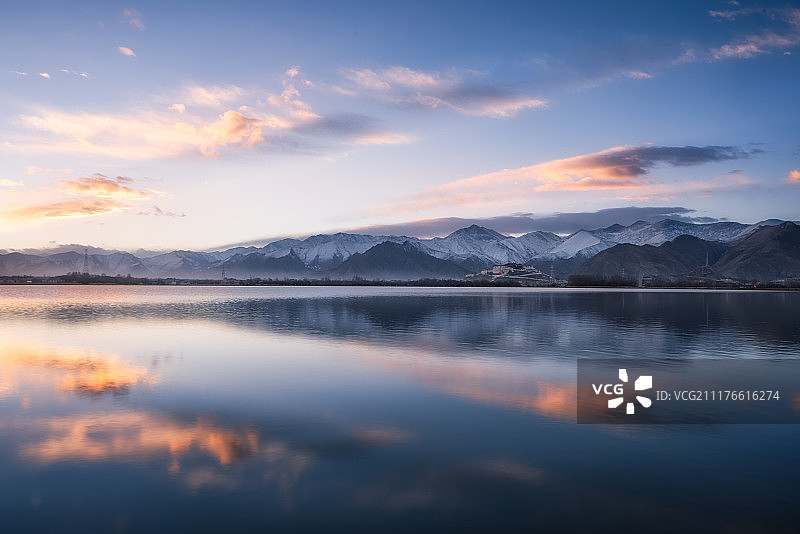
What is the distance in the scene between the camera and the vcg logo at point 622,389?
19.5 metres

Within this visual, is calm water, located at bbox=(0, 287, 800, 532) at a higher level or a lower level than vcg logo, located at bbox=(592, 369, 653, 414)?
higher

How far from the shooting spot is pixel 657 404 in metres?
19.7

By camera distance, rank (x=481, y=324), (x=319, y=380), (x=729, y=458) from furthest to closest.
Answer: (x=481, y=324) < (x=319, y=380) < (x=729, y=458)

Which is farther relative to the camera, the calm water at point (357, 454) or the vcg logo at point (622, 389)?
the vcg logo at point (622, 389)

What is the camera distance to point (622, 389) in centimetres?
2236

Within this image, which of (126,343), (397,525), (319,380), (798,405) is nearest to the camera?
(397,525)

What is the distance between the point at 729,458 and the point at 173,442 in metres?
15.7

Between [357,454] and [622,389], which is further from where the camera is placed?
[622,389]

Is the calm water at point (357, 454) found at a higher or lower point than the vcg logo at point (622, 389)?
higher

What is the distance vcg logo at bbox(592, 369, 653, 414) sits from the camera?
19.5 meters

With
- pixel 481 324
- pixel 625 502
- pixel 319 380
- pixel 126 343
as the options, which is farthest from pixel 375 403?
pixel 481 324

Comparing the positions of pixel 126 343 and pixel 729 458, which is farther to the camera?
pixel 126 343

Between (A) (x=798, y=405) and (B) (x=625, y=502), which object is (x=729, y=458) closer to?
(B) (x=625, y=502)

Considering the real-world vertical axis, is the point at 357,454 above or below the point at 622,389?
above
